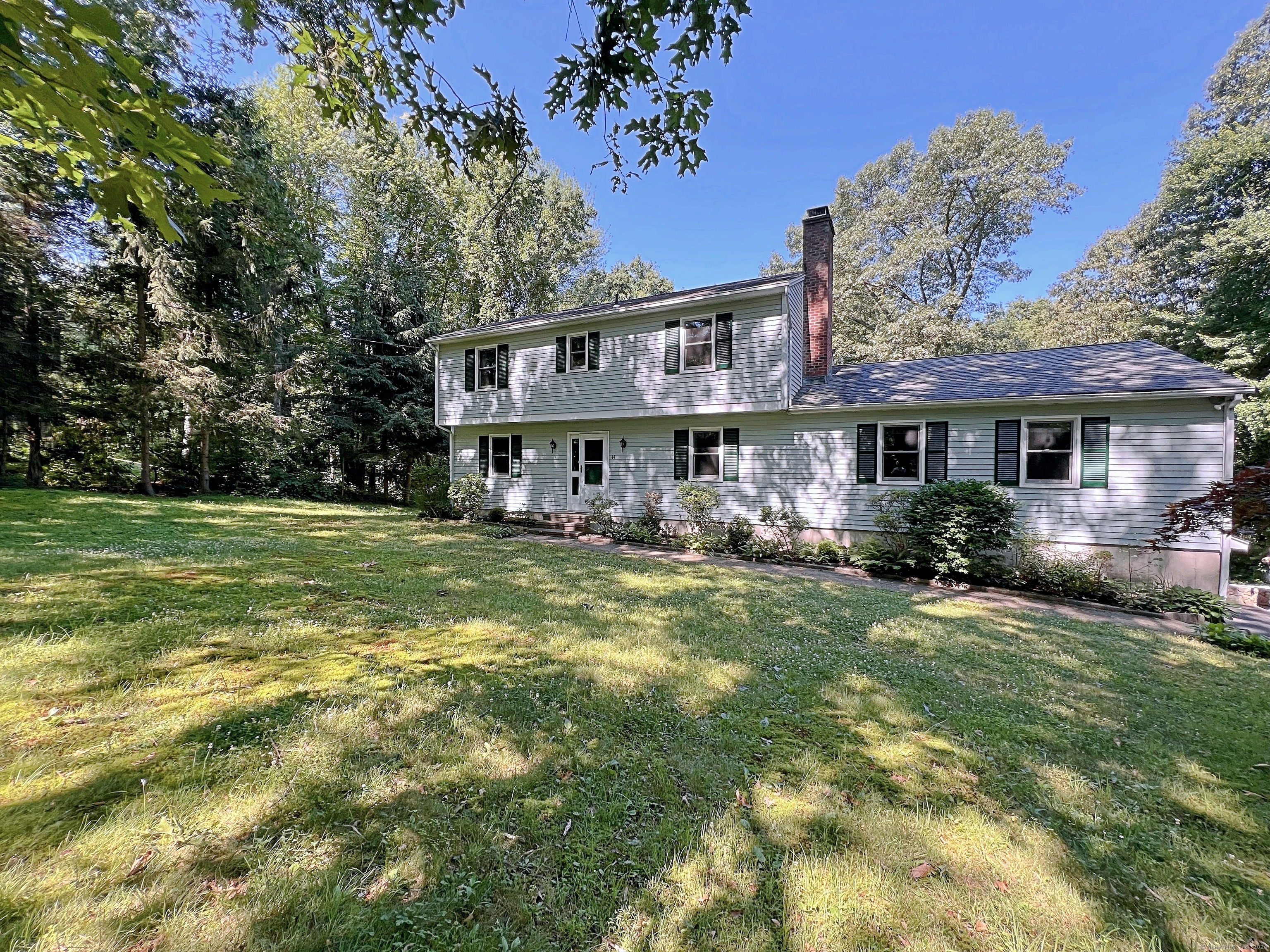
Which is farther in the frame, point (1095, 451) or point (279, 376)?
point (279, 376)

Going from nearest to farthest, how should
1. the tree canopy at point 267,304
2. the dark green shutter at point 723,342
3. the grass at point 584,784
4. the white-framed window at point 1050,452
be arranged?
the grass at point 584,784 < the white-framed window at point 1050,452 < the dark green shutter at point 723,342 < the tree canopy at point 267,304

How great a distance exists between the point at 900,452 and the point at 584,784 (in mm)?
10782

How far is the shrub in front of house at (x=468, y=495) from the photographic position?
15.1 m

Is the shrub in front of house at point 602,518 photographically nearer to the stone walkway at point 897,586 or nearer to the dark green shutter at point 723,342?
the stone walkway at point 897,586

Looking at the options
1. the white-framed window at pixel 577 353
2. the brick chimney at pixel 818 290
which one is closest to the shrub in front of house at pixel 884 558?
the brick chimney at pixel 818 290

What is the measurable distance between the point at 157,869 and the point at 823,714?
3724 mm

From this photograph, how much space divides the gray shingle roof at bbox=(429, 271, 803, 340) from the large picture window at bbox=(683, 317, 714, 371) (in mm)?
662

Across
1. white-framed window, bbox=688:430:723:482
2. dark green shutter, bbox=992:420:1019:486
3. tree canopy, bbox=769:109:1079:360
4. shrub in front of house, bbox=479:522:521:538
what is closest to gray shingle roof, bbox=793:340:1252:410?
dark green shutter, bbox=992:420:1019:486

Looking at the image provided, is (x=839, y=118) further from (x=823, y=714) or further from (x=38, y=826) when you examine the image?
(x=38, y=826)

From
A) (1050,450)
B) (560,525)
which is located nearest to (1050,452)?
(1050,450)

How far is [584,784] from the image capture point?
2.60 metres

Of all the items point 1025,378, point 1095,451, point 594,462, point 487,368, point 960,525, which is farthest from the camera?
point 487,368

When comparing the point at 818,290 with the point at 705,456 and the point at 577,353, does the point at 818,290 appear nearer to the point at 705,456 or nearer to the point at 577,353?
the point at 705,456

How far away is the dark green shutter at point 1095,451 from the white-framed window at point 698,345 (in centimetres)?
784
